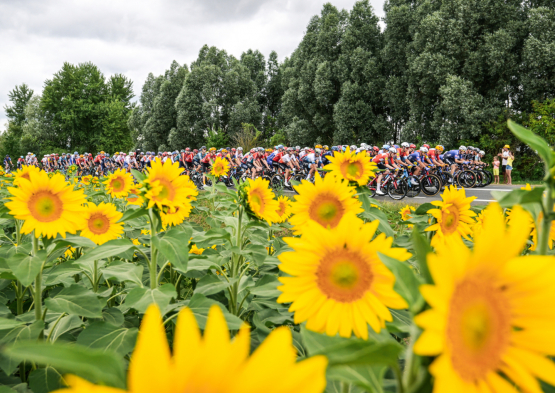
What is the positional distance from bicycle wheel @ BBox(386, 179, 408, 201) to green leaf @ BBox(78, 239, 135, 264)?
11.3 meters

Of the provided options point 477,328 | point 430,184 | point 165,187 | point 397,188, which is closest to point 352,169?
point 165,187

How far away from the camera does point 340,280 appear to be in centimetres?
80

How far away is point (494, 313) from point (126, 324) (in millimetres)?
1559

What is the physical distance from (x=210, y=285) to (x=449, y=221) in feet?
4.07

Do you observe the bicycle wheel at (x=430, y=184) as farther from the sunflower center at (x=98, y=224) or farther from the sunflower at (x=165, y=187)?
the sunflower at (x=165, y=187)

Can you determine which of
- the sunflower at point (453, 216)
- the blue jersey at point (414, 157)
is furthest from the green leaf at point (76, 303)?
the blue jersey at point (414, 157)

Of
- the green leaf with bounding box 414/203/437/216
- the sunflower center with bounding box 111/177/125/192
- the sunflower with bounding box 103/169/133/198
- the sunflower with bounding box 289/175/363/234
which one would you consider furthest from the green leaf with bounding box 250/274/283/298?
the sunflower center with bounding box 111/177/125/192

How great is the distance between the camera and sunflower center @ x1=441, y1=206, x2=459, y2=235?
1646 millimetres

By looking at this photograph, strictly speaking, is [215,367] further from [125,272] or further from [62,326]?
[62,326]

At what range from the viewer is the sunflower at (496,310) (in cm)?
40

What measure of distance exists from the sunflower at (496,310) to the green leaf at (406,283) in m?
0.08

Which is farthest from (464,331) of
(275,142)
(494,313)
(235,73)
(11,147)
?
(11,147)

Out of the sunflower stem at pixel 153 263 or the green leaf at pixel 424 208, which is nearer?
the sunflower stem at pixel 153 263

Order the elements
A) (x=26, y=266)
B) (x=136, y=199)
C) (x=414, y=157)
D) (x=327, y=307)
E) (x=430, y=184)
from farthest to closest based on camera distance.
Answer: (x=414, y=157) < (x=430, y=184) < (x=136, y=199) < (x=26, y=266) < (x=327, y=307)
